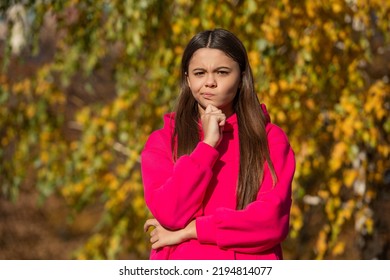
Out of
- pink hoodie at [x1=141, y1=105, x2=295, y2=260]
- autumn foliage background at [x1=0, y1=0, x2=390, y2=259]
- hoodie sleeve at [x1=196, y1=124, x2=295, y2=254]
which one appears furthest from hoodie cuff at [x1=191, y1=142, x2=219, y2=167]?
autumn foliage background at [x1=0, y1=0, x2=390, y2=259]

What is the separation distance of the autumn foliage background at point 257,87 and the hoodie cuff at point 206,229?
7.99ft

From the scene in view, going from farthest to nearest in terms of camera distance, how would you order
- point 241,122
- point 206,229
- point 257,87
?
point 257,87
point 241,122
point 206,229

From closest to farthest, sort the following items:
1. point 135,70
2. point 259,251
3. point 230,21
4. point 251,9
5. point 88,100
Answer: point 259,251
point 251,9
point 230,21
point 135,70
point 88,100

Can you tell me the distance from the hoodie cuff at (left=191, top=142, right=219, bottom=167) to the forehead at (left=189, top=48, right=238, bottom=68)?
0.20 m

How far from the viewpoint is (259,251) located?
67.4 inches

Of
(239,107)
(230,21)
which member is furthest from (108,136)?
(239,107)

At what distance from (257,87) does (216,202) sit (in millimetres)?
2365

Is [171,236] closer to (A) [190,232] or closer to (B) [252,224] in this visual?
(A) [190,232]

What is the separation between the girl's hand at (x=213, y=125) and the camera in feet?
5.62

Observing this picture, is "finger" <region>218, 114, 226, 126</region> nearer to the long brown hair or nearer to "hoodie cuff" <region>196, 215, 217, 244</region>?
the long brown hair

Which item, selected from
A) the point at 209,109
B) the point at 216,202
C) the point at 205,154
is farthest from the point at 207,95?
the point at 216,202

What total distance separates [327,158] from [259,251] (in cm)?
312

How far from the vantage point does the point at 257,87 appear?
4.04 metres
